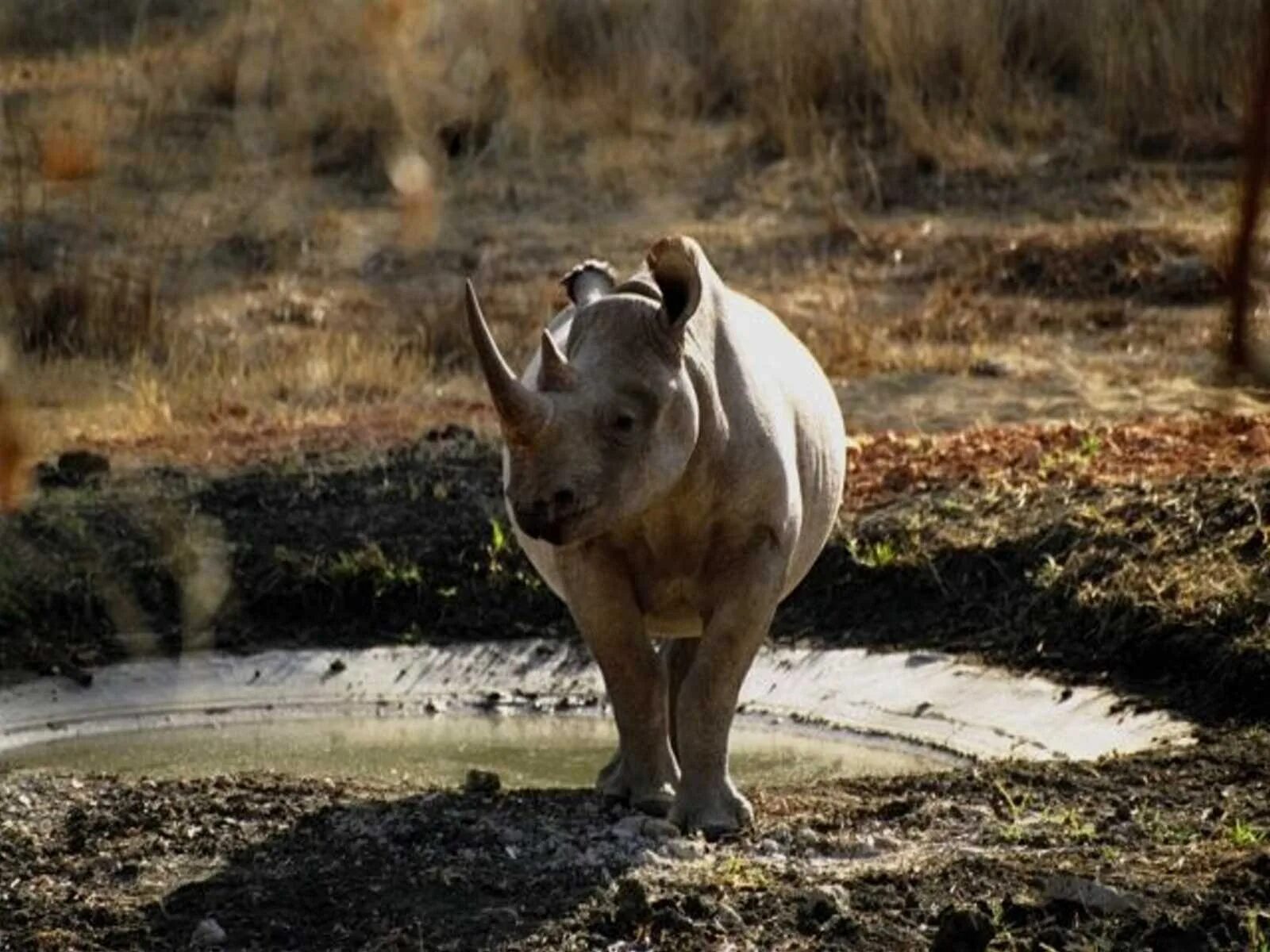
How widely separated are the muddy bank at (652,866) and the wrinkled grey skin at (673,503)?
292 millimetres

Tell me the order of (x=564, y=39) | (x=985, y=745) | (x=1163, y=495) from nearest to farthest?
(x=985, y=745)
(x=1163, y=495)
(x=564, y=39)

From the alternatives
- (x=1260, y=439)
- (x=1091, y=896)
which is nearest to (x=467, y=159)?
(x=1260, y=439)

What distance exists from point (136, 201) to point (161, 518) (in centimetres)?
823

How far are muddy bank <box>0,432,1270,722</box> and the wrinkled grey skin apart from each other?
2697 mm

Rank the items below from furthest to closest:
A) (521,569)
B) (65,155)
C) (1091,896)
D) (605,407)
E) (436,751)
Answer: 1. (65,155)
2. (521,569)
3. (436,751)
4. (605,407)
5. (1091,896)

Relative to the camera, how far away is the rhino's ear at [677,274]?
8.82 metres

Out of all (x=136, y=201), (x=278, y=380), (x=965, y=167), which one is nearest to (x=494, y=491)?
(x=278, y=380)

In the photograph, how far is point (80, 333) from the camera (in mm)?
17719

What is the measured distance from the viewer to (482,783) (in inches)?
372

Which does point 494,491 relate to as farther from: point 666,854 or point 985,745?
point 666,854

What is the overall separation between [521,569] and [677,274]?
4.31m

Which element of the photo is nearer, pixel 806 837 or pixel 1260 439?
pixel 806 837

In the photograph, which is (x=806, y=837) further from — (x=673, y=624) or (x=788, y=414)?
(x=788, y=414)

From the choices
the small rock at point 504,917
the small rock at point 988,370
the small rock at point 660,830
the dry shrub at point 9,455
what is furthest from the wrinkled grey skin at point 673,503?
the small rock at point 988,370
